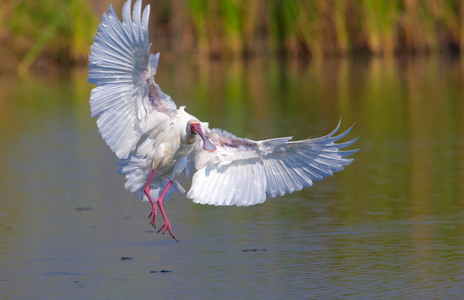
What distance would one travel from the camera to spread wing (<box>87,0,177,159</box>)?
6.43 metres

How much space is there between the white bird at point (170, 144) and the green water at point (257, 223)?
1.77 feet

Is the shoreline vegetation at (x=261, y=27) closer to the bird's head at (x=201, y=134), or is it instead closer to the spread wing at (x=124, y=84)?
the spread wing at (x=124, y=84)

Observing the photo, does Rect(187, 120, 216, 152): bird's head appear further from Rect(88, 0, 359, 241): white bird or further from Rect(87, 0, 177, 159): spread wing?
Rect(87, 0, 177, 159): spread wing

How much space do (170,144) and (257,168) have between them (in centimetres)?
67

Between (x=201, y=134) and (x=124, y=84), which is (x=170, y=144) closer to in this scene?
(x=201, y=134)

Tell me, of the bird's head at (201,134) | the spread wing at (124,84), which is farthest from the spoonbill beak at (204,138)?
the spread wing at (124,84)

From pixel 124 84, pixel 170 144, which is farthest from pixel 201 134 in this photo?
pixel 124 84

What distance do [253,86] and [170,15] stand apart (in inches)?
338

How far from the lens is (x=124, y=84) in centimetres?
664

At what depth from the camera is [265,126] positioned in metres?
14.2

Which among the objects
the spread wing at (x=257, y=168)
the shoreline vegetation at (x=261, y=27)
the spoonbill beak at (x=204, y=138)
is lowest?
the spread wing at (x=257, y=168)

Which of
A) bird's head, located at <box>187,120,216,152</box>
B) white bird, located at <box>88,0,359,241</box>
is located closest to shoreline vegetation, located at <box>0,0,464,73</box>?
white bird, located at <box>88,0,359,241</box>

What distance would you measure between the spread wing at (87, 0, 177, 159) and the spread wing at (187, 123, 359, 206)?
49 centimetres

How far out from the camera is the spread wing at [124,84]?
6.43 meters
